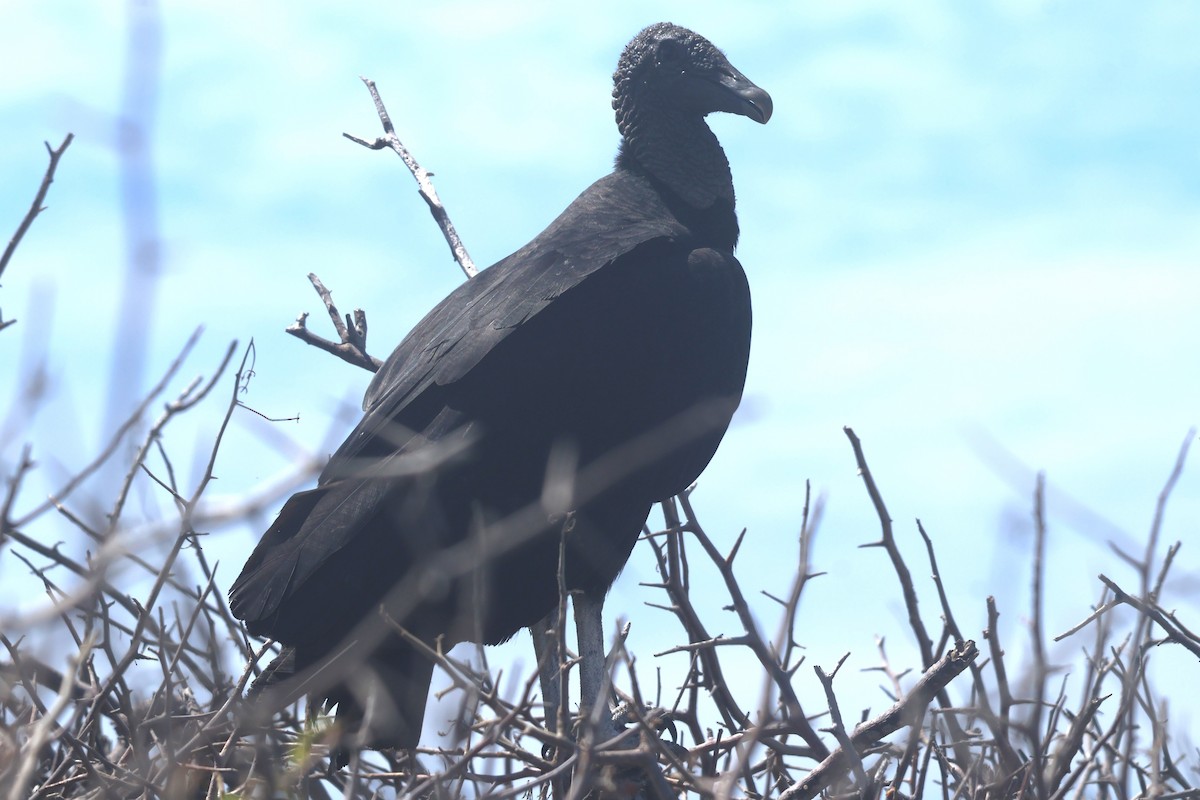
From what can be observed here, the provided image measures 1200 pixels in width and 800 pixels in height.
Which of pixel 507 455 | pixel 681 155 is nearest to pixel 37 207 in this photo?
pixel 507 455

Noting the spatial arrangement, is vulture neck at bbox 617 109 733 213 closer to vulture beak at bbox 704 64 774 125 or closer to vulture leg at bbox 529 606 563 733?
vulture beak at bbox 704 64 774 125

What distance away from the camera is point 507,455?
12.3ft

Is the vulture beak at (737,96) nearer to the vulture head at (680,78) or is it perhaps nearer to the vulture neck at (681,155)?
the vulture head at (680,78)

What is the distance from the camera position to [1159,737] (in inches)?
88.1

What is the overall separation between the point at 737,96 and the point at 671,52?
38 centimetres

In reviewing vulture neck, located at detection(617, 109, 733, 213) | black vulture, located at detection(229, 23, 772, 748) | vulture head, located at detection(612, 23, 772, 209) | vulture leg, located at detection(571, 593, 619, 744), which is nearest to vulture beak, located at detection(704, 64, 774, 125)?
vulture head, located at detection(612, 23, 772, 209)

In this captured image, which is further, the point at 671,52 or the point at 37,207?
the point at 671,52

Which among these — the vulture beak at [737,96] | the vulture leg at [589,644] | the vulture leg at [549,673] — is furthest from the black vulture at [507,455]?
the vulture beak at [737,96]

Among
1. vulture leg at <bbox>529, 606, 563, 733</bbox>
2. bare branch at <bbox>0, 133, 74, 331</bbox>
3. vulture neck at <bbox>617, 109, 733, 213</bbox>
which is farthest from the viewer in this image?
vulture neck at <bbox>617, 109, 733, 213</bbox>

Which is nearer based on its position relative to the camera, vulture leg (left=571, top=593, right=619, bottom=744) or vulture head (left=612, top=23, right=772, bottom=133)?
vulture leg (left=571, top=593, right=619, bottom=744)

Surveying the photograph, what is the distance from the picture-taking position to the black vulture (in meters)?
3.43

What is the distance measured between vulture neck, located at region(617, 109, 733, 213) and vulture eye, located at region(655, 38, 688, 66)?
0.21m

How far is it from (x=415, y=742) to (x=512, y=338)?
1170 millimetres

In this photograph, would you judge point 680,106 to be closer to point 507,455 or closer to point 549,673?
point 507,455
